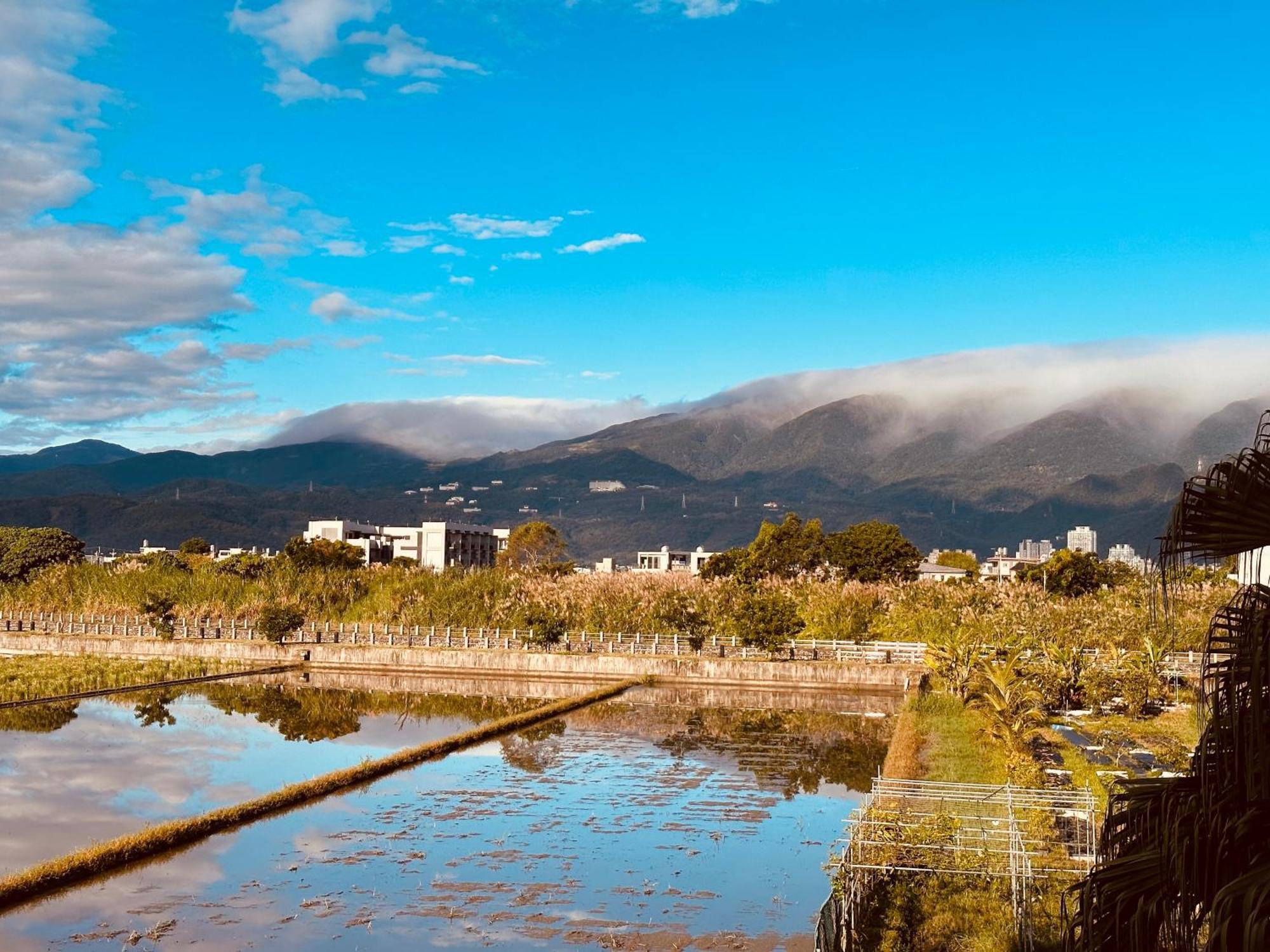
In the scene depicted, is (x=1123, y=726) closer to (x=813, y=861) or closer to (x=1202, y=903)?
(x=813, y=861)

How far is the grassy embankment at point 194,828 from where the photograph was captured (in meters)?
11.4

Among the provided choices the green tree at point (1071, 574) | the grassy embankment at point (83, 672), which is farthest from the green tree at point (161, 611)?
the green tree at point (1071, 574)

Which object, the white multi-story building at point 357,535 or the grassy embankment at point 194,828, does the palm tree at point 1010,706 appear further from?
the white multi-story building at point 357,535

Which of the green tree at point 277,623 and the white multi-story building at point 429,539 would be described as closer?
the green tree at point 277,623

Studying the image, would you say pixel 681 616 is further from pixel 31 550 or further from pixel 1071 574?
pixel 31 550

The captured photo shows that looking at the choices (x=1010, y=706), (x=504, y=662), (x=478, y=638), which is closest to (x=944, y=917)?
(x=1010, y=706)

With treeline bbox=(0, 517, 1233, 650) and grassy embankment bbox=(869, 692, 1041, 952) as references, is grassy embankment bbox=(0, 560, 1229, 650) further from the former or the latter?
grassy embankment bbox=(869, 692, 1041, 952)

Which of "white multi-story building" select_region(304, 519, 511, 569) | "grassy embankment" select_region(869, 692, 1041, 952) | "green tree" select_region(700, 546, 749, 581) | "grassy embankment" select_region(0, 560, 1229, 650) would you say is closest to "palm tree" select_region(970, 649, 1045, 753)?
"grassy embankment" select_region(0, 560, 1229, 650)

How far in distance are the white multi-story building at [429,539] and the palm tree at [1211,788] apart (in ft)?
374

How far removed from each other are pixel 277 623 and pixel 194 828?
23.7 meters

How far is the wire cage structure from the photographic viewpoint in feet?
31.9

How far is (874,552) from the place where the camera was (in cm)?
7306

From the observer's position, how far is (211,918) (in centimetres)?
1064

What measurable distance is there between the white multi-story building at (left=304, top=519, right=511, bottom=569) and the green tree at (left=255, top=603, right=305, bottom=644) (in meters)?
78.4
